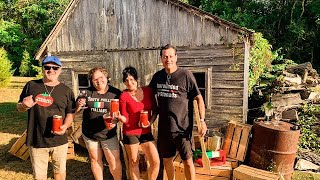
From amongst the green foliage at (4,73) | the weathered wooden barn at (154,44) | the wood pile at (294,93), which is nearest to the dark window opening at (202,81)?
the weathered wooden barn at (154,44)

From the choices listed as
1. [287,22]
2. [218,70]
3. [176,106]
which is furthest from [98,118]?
[287,22]

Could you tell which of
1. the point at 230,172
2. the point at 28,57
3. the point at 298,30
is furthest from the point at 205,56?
the point at 28,57

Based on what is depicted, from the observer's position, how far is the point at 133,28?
7.72m

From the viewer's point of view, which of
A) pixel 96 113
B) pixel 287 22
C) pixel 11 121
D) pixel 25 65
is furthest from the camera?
pixel 25 65

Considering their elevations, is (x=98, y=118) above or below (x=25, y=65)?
below

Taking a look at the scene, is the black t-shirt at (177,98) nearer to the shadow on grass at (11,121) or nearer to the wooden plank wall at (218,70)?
the wooden plank wall at (218,70)

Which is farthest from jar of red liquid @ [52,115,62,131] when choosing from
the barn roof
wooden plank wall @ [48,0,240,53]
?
the barn roof

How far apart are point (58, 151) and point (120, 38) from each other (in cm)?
471

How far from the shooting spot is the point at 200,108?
3.87 meters

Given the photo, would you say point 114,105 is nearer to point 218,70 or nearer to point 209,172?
point 209,172

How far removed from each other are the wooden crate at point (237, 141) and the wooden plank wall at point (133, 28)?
7.10 feet

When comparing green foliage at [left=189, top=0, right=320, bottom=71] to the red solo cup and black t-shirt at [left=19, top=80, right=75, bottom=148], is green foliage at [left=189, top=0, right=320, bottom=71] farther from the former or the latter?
black t-shirt at [left=19, top=80, right=75, bottom=148]

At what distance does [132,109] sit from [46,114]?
1.24 meters

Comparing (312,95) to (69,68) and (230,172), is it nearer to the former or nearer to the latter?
(230,172)
